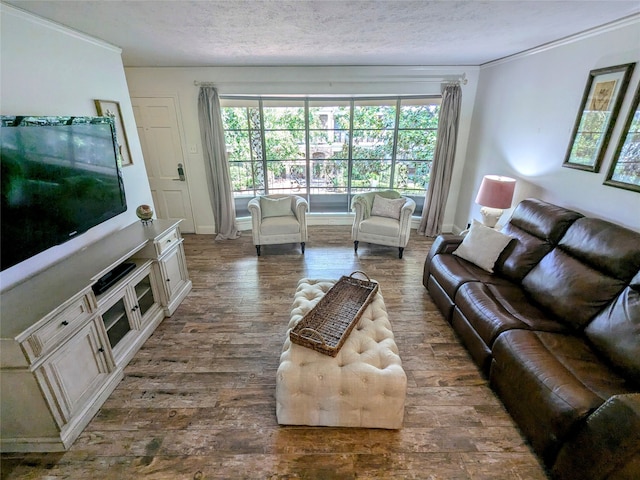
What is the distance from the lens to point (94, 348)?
5.95ft

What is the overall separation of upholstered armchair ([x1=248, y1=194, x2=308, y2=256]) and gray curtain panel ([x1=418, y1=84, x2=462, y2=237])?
2009mm

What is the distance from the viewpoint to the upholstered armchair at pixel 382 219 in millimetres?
3711

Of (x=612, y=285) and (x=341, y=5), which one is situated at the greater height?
(x=341, y=5)

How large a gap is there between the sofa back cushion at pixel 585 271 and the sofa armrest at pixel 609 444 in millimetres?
800

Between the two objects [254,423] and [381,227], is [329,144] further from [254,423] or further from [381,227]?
[254,423]

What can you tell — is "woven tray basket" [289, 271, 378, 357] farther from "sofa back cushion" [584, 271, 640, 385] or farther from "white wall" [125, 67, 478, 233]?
"white wall" [125, 67, 478, 233]

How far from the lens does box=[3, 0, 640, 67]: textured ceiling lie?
1.81m

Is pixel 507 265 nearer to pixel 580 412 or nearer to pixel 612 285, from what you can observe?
pixel 612 285

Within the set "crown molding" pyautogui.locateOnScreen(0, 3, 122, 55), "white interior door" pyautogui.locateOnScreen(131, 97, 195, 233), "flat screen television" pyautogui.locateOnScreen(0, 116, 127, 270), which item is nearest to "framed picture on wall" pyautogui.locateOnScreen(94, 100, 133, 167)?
"flat screen television" pyautogui.locateOnScreen(0, 116, 127, 270)

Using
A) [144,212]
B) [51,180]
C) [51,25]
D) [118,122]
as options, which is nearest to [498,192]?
[144,212]

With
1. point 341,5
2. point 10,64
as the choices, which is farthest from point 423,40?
point 10,64

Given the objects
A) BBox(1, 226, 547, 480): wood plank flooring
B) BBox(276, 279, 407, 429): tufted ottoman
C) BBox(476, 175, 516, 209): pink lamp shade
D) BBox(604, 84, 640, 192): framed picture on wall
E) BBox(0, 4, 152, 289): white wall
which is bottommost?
BBox(1, 226, 547, 480): wood plank flooring

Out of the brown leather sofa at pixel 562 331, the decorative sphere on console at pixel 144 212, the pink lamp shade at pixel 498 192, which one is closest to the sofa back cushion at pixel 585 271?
the brown leather sofa at pixel 562 331

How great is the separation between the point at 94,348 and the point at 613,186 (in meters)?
3.80
